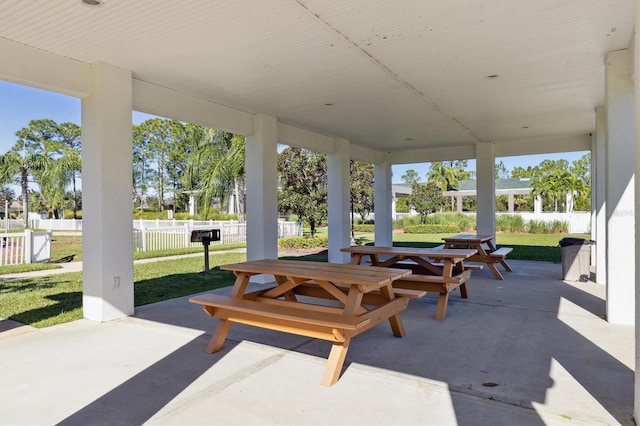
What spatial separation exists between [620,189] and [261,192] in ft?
17.6

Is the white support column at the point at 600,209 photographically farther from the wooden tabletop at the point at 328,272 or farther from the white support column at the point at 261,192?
the white support column at the point at 261,192

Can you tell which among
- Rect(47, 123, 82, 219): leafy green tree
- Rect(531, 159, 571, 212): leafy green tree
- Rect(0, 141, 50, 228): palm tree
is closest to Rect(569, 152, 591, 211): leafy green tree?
Rect(531, 159, 571, 212): leafy green tree

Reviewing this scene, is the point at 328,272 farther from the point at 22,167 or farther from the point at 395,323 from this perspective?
the point at 22,167

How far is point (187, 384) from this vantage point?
10.0 feet

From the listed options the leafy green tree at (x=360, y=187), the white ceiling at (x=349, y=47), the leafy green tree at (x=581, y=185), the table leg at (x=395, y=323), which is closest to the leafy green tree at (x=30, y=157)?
the leafy green tree at (x=360, y=187)

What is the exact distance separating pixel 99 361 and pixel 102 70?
3.38 m

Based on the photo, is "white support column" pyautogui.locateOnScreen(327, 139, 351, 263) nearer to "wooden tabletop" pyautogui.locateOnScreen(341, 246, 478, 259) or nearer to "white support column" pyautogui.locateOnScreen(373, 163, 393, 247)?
"white support column" pyautogui.locateOnScreen(373, 163, 393, 247)

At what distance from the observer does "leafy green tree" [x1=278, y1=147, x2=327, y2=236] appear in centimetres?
1534

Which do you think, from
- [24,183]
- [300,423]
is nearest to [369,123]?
[300,423]

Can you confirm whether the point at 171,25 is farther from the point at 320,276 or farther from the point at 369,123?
the point at 369,123

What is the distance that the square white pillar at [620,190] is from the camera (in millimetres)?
4668

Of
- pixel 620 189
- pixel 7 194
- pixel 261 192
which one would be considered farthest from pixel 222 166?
pixel 7 194

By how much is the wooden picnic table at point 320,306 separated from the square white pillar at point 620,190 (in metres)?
2.56

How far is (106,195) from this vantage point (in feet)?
16.2
